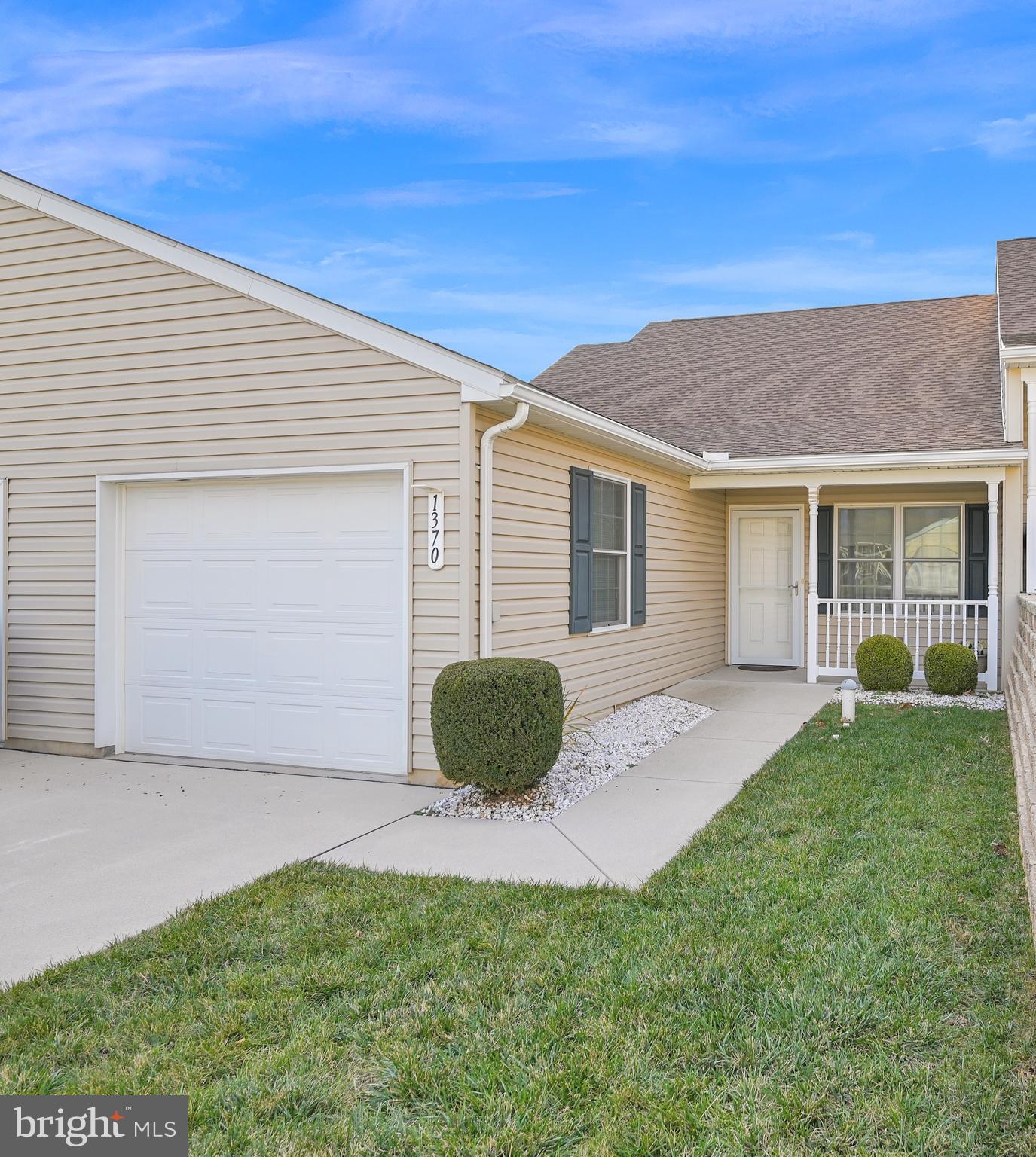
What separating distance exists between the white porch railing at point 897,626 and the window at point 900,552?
0.21 metres

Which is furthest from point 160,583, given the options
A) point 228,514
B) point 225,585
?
point 228,514

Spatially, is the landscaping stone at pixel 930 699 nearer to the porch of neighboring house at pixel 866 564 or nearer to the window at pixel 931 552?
the porch of neighboring house at pixel 866 564

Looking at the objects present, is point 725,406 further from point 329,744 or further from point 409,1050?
point 409,1050

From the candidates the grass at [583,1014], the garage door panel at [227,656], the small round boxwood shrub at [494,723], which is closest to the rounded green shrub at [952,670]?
the grass at [583,1014]

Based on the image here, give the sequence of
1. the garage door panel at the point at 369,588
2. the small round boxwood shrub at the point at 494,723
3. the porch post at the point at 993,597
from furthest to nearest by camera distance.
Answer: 1. the porch post at the point at 993,597
2. the garage door panel at the point at 369,588
3. the small round boxwood shrub at the point at 494,723

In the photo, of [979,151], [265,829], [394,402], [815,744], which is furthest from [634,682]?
[979,151]

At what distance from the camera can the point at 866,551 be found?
12.2 meters

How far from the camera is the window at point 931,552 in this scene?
11.8 meters

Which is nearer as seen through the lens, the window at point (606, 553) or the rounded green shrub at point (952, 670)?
the window at point (606, 553)

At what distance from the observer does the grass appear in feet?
8.20

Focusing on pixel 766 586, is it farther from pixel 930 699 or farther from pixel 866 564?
pixel 930 699

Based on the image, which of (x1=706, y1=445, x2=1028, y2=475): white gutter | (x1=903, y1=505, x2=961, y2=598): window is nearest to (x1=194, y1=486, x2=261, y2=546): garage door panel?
(x1=706, y1=445, x2=1028, y2=475): white gutter

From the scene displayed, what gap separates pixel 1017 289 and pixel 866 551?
3.53m

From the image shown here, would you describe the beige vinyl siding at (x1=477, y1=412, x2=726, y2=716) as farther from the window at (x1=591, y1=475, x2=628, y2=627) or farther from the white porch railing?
the white porch railing
